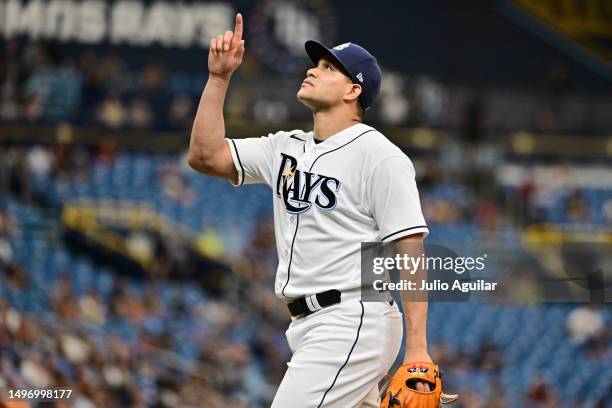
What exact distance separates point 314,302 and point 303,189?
341 mm

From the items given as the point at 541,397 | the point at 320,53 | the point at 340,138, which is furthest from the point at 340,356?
the point at 541,397

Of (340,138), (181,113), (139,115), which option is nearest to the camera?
(340,138)

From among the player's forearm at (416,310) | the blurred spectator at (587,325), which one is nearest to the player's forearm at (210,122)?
the player's forearm at (416,310)

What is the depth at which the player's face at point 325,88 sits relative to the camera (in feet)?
11.0

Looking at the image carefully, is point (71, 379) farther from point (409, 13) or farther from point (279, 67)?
point (409, 13)

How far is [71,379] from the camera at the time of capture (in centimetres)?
764

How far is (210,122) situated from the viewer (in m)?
3.46

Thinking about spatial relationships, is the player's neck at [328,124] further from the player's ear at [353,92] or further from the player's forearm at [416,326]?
the player's forearm at [416,326]

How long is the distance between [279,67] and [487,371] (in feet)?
29.9

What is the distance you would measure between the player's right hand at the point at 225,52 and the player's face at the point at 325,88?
249 mm

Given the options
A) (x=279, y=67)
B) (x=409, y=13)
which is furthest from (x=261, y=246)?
(x=409, y=13)

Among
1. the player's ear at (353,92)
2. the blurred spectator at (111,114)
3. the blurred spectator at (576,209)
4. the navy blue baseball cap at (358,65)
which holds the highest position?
the blurred spectator at (111,114)

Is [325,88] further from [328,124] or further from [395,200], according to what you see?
[395,200]

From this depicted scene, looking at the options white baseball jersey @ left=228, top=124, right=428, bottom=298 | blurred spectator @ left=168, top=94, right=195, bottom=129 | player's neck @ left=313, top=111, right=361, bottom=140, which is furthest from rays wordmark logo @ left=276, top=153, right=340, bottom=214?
blurred spectator @ left=168, top=94, right=195, bottom=129
